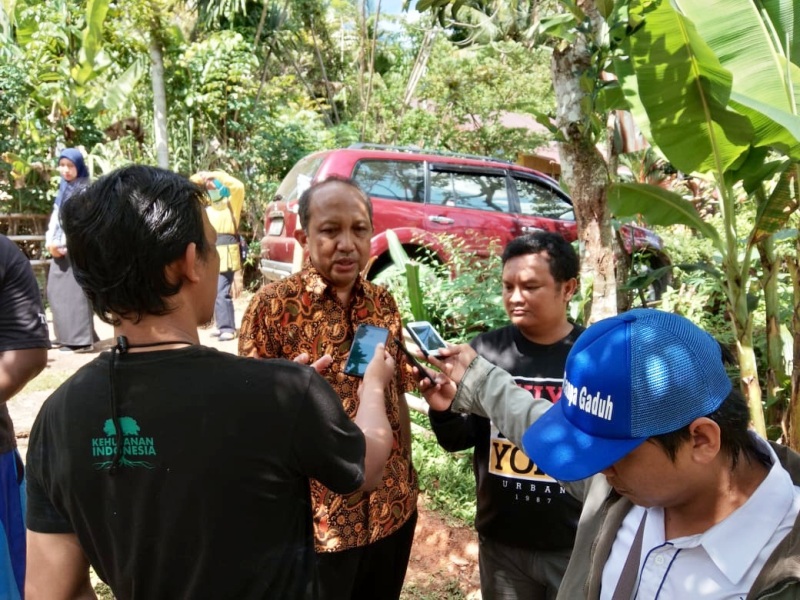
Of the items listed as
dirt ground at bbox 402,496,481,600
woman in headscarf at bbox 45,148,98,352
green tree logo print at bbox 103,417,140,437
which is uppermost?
green tree logo print at bbox 103,417,140,437

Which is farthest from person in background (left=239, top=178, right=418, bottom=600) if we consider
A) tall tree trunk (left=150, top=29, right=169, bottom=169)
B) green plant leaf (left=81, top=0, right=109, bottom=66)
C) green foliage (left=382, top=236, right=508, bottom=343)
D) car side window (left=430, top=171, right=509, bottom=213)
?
tall tree trunk (left=150, top=29, right=169, bottom=169)

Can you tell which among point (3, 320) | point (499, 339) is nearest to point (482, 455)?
point (499, 339)

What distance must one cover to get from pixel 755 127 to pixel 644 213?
0.79 m

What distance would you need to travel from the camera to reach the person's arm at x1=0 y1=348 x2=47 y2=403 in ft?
6.95

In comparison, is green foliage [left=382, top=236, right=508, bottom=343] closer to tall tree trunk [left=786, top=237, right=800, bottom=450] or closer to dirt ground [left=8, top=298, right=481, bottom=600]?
dirt ground [left=8, top=298, right=481, bottom=600]

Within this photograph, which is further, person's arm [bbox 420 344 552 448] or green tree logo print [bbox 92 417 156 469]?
person's arm [bbox 420 344 552 448]

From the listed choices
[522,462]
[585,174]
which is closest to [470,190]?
[585,174]

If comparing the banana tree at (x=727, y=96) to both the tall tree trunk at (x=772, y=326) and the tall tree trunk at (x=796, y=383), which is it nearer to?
the tall tree trunk at (x=796, y=383)

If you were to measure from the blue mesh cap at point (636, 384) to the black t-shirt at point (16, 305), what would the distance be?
181 cm

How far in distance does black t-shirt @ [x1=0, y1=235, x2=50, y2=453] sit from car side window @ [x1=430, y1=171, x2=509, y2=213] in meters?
5.48

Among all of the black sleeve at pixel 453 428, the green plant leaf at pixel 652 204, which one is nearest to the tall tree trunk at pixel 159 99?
the green plant leaf at pixel 652 204

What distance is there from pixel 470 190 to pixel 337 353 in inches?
224

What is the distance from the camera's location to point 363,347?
77.1 inches

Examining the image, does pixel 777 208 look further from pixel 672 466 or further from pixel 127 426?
pixel 127 426
